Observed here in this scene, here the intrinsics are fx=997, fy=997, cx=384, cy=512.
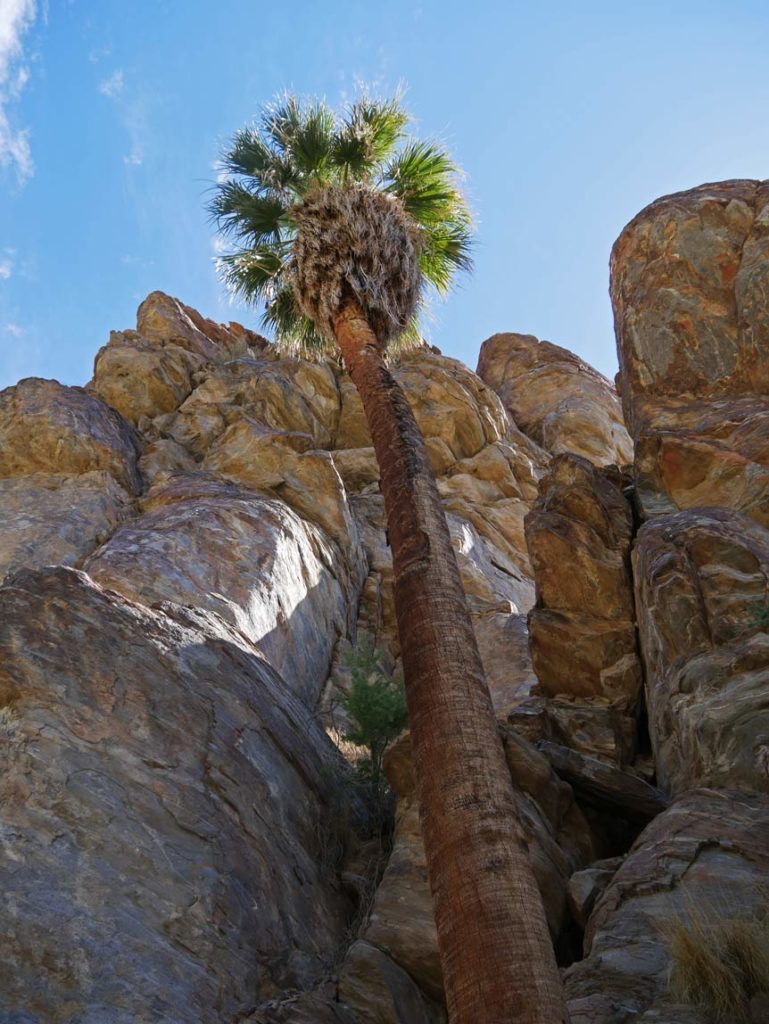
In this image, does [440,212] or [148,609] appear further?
[440,212]

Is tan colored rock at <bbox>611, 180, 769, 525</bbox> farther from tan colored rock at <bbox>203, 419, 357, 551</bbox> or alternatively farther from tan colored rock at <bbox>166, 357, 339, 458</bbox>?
tan colored rock at <bbox>166, 357, 339, 458</bbox>

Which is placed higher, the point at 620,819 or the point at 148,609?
the point at 148,609

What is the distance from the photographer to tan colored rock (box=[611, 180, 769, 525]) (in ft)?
46.5

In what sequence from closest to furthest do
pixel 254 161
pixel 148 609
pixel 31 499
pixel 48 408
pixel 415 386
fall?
pixel 148 609, pixel 254 161, pixel 31 499, pixel 48 408, pixel 415 386

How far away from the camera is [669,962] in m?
6.57

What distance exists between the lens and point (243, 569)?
1528cm

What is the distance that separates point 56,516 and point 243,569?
14.7ft

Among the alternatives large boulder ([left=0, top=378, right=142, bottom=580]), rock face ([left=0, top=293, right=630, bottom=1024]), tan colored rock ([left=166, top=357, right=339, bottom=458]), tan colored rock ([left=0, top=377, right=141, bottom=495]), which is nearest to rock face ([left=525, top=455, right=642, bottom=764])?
rock face ([left=0, top=293, right=630, bottom=1024])

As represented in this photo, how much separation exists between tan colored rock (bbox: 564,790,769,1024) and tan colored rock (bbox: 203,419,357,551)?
1237 cm

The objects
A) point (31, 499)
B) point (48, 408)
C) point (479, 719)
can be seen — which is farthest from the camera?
A: point (48, 408)

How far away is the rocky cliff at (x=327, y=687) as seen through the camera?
22.5 feet

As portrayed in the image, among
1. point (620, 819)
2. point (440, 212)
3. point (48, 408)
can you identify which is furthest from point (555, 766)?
point (48, 408)

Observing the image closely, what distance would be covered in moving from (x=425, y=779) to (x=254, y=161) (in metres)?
11.3

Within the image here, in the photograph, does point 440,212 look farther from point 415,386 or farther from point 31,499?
point 415,386
